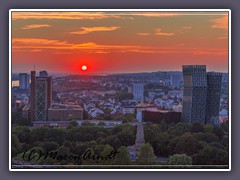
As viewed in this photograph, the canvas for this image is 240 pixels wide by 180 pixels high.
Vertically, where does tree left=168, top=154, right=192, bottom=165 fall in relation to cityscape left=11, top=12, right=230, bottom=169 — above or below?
below

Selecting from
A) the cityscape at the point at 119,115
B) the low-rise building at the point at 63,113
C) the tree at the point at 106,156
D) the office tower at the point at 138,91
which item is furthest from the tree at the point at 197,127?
the low-rise building at the point at 63,113

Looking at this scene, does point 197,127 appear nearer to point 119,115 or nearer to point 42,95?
point 119,115

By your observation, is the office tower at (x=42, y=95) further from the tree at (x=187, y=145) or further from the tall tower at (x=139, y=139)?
the tree at (x=187, y=145)

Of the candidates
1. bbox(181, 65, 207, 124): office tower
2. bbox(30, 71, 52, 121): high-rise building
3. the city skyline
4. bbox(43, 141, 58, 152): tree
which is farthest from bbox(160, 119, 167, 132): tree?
bbox(30, 71, 52, 121): high-rise building

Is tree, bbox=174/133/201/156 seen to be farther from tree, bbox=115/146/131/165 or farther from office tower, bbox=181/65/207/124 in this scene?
tree, bbox=115/146/131/165

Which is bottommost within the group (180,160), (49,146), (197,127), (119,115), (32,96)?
(180,160)

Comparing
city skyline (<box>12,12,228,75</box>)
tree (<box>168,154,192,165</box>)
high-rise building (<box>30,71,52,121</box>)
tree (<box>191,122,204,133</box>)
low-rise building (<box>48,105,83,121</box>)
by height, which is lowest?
tree (<box>168,154,192,165</box>)

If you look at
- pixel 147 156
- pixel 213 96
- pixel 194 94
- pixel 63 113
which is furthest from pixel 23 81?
pixel 213 96
